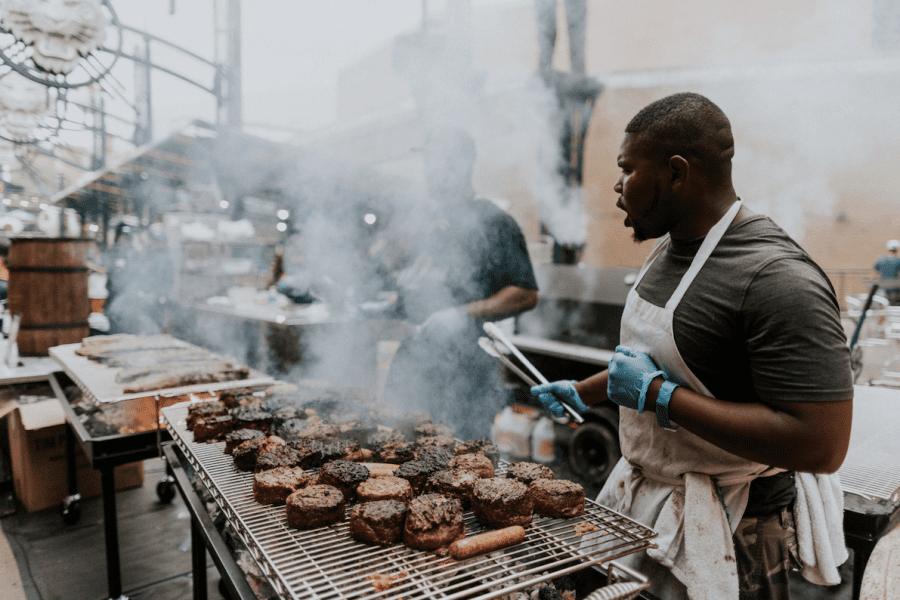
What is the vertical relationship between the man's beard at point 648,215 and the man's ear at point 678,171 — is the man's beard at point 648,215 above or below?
below

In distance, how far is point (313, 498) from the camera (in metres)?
1.55

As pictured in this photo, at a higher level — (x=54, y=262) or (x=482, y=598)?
(x=54, y=262)

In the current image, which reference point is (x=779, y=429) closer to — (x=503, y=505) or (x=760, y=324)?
(x=760, y=324)

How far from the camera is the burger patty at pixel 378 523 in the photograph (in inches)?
55.8

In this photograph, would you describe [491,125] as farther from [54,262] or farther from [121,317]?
[121,317]

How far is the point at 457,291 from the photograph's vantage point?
3.69m

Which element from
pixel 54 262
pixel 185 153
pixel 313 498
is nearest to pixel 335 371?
pixel 54 262

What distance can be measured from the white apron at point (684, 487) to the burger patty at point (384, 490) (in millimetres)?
781

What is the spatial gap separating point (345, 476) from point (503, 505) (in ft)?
1.95

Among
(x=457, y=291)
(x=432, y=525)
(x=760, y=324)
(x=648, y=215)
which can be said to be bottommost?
(x=432, y=525)

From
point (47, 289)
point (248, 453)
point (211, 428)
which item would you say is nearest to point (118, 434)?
point (211, 428)

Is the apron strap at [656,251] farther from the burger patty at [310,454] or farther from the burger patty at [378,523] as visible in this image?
the burger patty at [310,454]

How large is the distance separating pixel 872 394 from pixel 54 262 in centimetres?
670

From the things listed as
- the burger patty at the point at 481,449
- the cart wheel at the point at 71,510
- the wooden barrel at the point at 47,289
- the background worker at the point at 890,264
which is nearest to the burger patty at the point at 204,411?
the burger patty at the point at 481,449
